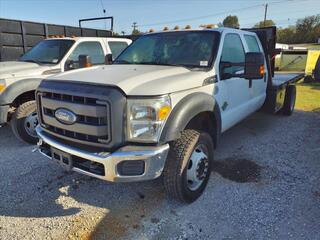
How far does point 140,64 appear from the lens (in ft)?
12.5

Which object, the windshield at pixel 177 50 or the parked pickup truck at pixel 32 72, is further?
the parked pickup truck at pixel 32 72

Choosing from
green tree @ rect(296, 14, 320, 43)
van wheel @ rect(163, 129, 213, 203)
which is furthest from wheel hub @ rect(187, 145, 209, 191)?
green tree @ rect(296, 14, 320, 43)

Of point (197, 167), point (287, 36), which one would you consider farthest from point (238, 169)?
point (287, 36)

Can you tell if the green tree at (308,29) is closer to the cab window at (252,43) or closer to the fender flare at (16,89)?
the cab window at (252,43)

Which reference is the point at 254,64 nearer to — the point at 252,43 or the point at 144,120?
the point at 144,120

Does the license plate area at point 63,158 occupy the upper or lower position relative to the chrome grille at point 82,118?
lower

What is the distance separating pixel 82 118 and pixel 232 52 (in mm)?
2432

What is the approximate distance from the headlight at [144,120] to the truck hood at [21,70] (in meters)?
3.18

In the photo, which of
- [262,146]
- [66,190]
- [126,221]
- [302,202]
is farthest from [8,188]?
[262,146]

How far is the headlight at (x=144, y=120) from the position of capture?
2.51 metres

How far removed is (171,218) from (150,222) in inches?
8.8

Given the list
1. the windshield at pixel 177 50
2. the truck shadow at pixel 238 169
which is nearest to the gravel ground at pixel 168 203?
the truck shadow at pixel 238 169

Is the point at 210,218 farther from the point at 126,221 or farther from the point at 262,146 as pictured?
the point at 262,146

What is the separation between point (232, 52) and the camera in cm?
402
